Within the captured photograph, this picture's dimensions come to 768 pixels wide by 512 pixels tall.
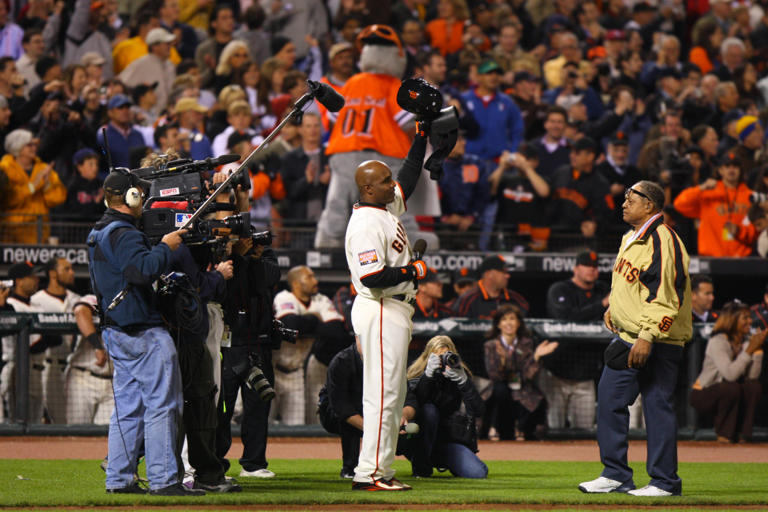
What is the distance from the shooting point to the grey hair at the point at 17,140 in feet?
43.3

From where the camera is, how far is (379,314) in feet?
Result: 24.8

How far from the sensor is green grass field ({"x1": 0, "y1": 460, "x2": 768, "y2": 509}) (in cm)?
718

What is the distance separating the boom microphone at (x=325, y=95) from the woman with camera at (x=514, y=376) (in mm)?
4721

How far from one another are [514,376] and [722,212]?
12.1 feet

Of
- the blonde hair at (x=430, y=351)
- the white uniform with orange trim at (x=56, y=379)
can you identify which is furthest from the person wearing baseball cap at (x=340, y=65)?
the blonde hair at (x=430, y=351)

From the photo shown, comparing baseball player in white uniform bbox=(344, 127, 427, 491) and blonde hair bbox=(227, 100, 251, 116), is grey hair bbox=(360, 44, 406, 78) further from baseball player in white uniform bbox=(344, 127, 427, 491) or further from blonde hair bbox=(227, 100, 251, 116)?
baseball player in white uniform bbox=(344, 127, 427, 491)

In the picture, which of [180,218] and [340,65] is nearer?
[180,218]

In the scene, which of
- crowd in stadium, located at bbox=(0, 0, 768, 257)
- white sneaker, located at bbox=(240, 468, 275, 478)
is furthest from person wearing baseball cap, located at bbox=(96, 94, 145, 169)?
white sneaker, located at bbox=(240, 468, 275, 478)

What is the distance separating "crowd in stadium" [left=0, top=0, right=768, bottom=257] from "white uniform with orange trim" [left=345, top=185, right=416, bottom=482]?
5.10 meters

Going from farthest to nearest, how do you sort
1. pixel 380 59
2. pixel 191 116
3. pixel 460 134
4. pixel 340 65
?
1. pixel 460 134
2. pixel 191 116
3. pixel 340 65
4. pixel 380 59

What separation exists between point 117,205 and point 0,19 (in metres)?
10.1

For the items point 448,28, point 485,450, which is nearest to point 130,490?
point 485,450

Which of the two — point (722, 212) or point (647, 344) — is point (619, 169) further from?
point (647, 344)

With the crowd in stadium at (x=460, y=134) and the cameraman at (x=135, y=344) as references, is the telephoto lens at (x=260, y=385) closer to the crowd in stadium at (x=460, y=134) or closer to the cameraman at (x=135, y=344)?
the cameraman at (x=135, y=344)
